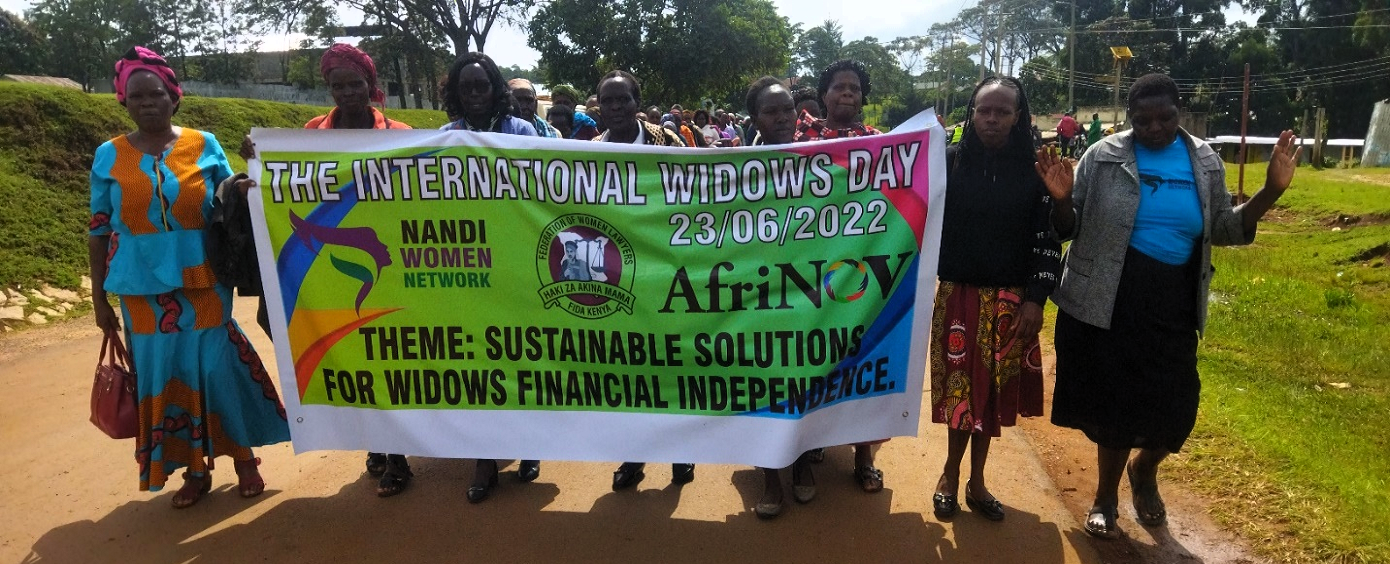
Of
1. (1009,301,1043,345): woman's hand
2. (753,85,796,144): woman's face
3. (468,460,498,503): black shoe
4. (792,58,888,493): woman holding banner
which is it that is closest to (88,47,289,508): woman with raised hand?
(468,460,498,503): black shoe

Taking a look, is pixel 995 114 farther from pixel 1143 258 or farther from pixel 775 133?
pixel 775 133

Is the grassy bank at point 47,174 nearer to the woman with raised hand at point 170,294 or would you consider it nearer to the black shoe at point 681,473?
the woman with raised hand at point 170,294

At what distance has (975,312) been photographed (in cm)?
329

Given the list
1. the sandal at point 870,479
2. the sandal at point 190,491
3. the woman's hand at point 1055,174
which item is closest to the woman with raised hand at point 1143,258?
the woman's hand at point 1055,174

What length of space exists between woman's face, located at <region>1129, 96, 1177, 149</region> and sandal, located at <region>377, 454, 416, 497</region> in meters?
3.22

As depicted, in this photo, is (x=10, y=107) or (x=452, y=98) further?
(x=10, y=107)

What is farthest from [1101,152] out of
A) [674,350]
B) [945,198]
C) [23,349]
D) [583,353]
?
[23,349]

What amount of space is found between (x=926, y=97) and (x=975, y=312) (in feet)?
265

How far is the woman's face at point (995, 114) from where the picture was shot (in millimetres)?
3162

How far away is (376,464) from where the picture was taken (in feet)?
13.0

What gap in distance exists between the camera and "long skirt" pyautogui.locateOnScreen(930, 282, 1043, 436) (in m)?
3.26

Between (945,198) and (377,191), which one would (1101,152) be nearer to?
(945,198)

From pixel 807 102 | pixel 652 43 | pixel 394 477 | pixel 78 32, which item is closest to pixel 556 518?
pixel 394 477

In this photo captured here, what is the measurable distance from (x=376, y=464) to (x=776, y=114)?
2.41 metres
